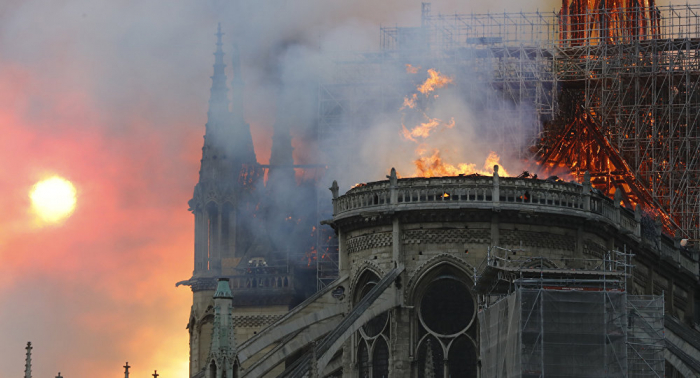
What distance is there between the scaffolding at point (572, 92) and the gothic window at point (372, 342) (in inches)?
578

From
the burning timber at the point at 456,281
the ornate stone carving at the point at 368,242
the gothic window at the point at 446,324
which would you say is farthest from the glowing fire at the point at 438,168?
the gothic window at the point at 446,324

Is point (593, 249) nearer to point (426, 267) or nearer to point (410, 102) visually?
point (426, 267)

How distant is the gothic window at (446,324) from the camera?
5797 centimetres

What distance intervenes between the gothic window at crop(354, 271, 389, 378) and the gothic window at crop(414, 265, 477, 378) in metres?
1.39

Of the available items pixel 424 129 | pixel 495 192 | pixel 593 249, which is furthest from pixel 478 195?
pixel 424 129

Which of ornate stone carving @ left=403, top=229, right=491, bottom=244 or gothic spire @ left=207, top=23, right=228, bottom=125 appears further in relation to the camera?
gothic spire @ left=207, top=23, right=228, bottom=125

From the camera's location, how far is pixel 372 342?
195 ft

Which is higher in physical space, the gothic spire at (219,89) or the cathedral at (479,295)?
the gothic spire at (219,89)

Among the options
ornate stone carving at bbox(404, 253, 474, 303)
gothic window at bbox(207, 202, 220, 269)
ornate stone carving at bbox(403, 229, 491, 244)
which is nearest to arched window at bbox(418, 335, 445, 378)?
ornate stone carving at bbox(404, 253, 474, 303)

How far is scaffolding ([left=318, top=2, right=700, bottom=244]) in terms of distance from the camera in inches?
2921

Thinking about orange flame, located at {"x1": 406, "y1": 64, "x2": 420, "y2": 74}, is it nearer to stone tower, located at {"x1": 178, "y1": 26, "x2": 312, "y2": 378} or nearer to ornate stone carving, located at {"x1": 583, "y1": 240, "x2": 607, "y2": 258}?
stone tower, located at {"x1": 178, "y1": 26, "x2": 312, "y2": 378}

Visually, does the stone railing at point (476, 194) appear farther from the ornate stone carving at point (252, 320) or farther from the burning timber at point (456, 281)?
the ornate stone carving at point (252, 320)

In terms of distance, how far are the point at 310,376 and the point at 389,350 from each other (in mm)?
6250

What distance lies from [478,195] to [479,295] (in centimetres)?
349
